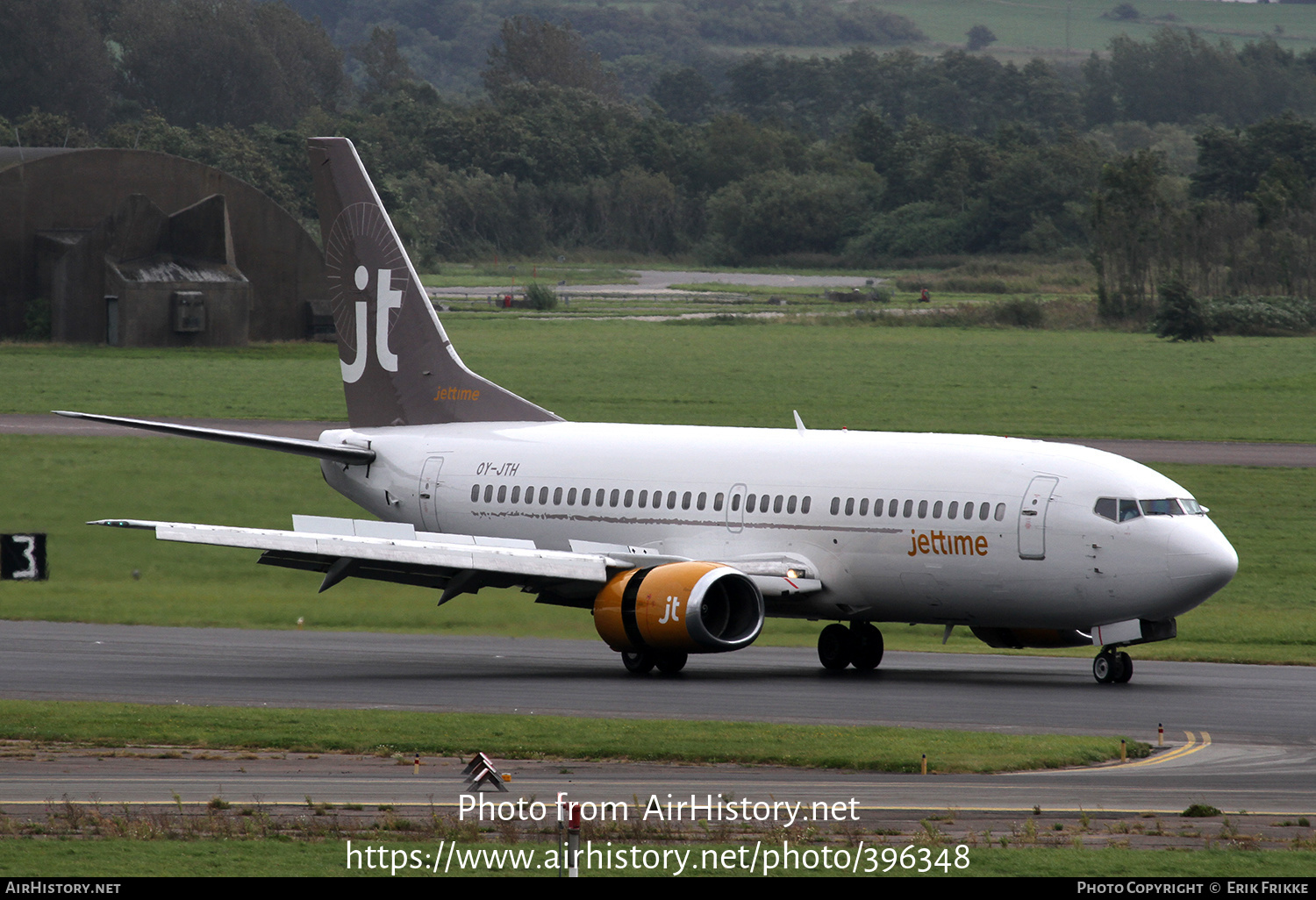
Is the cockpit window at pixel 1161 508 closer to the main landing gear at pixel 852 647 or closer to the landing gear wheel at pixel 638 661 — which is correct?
the main landing gear at pixel 852 647

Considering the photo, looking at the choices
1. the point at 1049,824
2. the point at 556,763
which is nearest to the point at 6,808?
the point at 556,763

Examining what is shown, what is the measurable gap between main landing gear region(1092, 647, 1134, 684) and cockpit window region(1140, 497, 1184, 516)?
8.82 ft

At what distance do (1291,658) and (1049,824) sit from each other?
66.4ft

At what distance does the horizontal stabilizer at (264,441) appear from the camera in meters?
38.0

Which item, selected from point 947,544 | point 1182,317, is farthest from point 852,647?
point 1182,317

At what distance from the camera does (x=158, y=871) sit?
17.7m

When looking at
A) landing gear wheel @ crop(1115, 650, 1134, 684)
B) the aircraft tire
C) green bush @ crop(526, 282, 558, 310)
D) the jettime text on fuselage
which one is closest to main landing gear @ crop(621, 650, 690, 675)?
the jettime text on fuselage

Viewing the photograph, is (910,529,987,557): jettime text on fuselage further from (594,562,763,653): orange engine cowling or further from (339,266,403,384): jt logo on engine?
(339,266,403,384): jt logo on engine

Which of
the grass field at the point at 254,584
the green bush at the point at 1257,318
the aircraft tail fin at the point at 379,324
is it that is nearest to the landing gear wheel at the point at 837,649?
the grass field at the point at 254,584

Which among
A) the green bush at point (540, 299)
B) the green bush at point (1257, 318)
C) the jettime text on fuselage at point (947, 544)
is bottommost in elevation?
the green bush at point (540, 299)

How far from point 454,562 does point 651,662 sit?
4035 millimetres

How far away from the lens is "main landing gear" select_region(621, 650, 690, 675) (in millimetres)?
35688

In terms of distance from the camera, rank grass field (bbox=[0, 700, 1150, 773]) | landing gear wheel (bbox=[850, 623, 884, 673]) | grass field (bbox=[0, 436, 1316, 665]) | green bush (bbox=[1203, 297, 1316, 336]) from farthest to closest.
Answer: green bush (bbox=[1203, 297, 1316, 336]) → grass field (bbox=[0, 436, 1316, 665]) → landing gear wheel (bbox=[850, 623, 884, 673]) → grass field (bbox=[0, 700, 1150, 773])

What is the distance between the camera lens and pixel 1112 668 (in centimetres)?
3491
